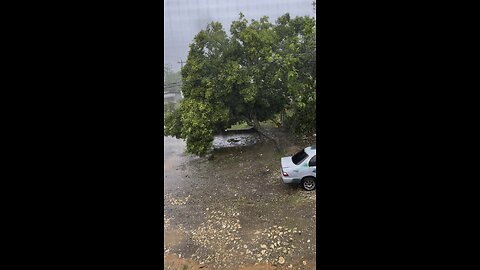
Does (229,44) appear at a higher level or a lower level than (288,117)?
higher

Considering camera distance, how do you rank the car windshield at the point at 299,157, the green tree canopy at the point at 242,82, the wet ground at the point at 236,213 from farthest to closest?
the green tree canopy at the point at 242,82 < the car windshield at the point at 299,157 < the wet ground at the point at 236,213

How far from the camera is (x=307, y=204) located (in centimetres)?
194

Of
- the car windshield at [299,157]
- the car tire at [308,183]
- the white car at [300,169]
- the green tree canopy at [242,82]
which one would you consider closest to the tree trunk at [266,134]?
the green tree canopy at [242,82]

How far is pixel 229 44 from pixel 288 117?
2.29ft

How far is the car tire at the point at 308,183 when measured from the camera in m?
1.91

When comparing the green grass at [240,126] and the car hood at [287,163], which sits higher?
the green grass at [240,126]

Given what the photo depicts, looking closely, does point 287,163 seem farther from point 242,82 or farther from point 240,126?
point 242,82

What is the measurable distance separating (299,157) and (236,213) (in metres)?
0.57

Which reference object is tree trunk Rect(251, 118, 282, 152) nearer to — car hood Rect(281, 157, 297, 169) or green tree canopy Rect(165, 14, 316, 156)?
green tree canopy Rect(165, 14, 316, 156)

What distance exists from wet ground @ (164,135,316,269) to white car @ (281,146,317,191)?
0.20 feet

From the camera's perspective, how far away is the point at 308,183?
1984mm

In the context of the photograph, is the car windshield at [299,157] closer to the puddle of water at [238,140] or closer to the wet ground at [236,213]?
the wet ground at [236,213]
